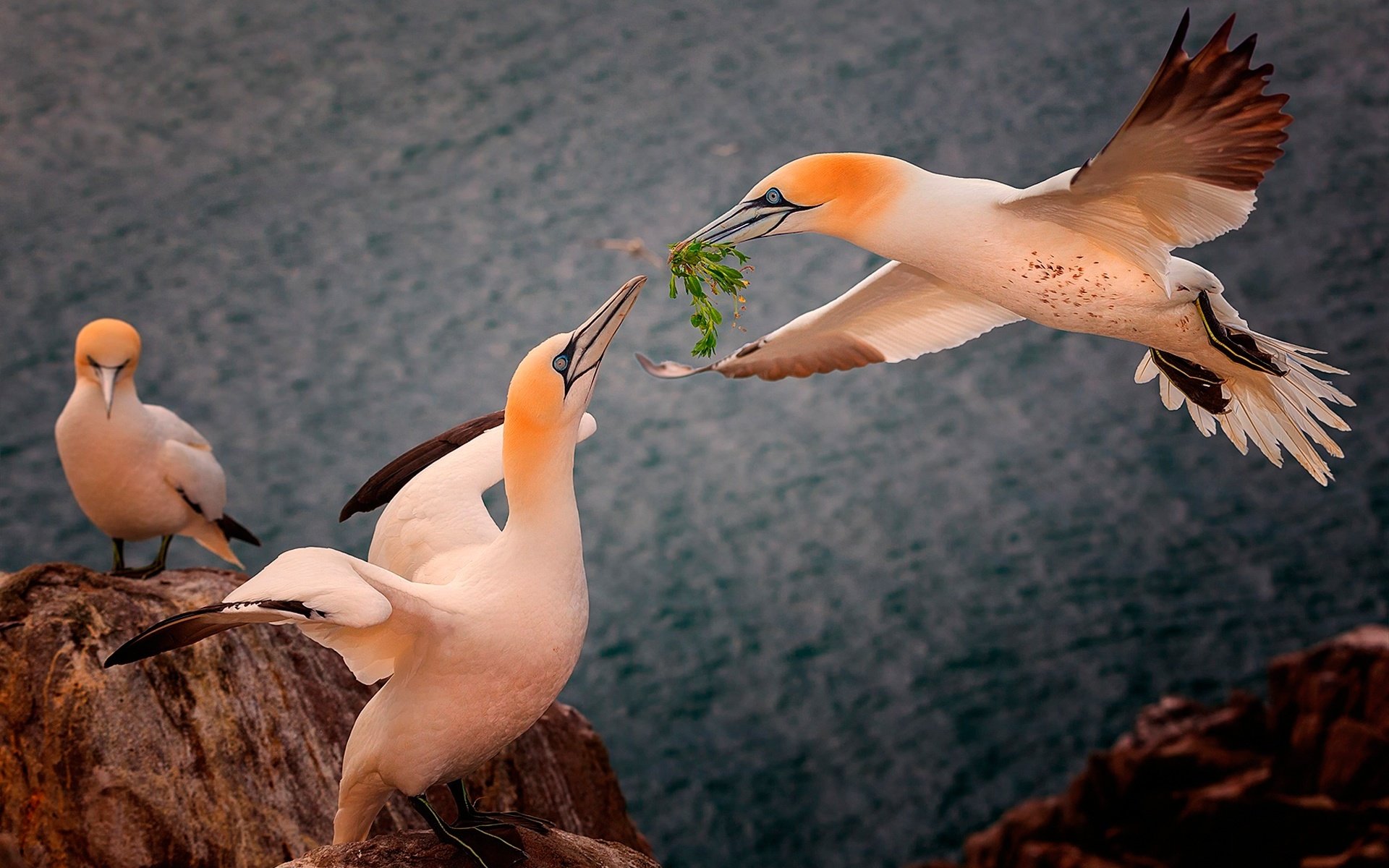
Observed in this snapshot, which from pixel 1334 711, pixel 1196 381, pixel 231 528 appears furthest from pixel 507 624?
pixel 1334 711

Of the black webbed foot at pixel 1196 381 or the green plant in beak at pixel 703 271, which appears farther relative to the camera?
the black webbed foot at pixel 1196 381

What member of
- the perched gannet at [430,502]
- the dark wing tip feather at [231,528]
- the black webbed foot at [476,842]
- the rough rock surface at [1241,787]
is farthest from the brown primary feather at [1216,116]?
the rough rock surface at [1241,787]

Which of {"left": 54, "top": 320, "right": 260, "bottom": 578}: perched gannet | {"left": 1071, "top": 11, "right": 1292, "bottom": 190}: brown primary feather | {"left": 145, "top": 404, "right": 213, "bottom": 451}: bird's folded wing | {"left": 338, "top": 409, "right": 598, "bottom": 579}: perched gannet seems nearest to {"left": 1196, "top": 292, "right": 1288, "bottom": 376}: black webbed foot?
{"left": 1071, "top": 11, "right": 1292, "bottom": 190}: brown primary feather

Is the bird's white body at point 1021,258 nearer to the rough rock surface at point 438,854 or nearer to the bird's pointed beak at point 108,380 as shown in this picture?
the rough rock surface at point 438,854

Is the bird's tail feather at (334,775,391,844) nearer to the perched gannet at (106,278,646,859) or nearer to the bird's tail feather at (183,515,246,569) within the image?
the perched gannet at (106,278,646,859)

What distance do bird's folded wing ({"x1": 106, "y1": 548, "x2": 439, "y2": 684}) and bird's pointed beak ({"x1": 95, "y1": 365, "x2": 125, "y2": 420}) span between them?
1981 millimetres

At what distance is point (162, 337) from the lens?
538 centimetres

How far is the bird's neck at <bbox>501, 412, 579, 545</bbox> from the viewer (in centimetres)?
206

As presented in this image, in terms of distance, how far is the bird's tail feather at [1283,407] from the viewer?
7.20ft

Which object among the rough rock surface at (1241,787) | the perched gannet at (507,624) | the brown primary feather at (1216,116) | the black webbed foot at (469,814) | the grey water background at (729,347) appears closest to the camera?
the brown primary feather at (1216,116)

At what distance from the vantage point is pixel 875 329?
2.68 metres

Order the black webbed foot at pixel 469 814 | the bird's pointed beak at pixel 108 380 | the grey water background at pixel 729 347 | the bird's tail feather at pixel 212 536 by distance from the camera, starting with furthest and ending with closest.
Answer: the grey water background at pixel 729 347 → the bird's tail feather at pixel 212 536 → the bird's pointed beak at pixel 108 380 → the black webbed foot at pixel 469 814

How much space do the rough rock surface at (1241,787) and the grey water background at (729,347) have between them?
0.17m

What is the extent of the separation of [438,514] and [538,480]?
39 cm
